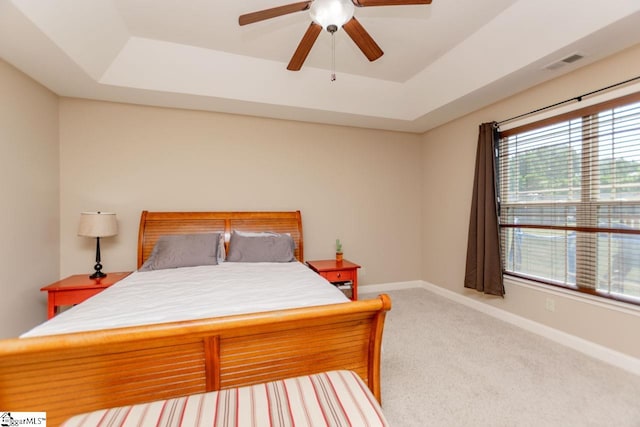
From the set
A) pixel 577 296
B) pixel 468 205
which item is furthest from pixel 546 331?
pixel 468 205

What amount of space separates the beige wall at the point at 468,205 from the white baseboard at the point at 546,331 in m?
0.05

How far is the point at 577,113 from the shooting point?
252cm

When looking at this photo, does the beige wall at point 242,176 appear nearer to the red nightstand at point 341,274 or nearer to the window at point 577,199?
the red nightstand at point 341,274

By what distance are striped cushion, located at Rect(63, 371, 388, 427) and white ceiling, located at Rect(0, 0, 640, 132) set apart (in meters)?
2.40

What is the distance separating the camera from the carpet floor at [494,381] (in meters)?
1.71

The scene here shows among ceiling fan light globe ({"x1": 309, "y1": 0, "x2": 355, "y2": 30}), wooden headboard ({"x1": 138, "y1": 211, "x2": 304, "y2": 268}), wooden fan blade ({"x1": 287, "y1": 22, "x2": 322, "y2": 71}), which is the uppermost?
wooden fan blade ({"x1": 287, "y1": 22, "x2": 322, "y2": 71})

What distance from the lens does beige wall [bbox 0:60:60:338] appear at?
7.68 ft

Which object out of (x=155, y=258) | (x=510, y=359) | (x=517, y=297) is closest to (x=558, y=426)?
(x=510, y=359)

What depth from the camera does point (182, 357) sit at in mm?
1263

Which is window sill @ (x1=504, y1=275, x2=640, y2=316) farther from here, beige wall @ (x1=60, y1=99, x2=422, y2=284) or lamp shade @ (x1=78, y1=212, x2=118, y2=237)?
lamp shade @ (x1=78, y1=212, x2=118, y2=237)

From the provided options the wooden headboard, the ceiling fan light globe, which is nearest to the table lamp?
the wooden headboard

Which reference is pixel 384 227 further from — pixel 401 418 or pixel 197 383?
pixel 197 383

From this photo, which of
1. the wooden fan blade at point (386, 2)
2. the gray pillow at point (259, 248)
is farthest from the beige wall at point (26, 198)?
the wooden fan blade at point (386, 2)

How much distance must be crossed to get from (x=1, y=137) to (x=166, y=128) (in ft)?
4.47
